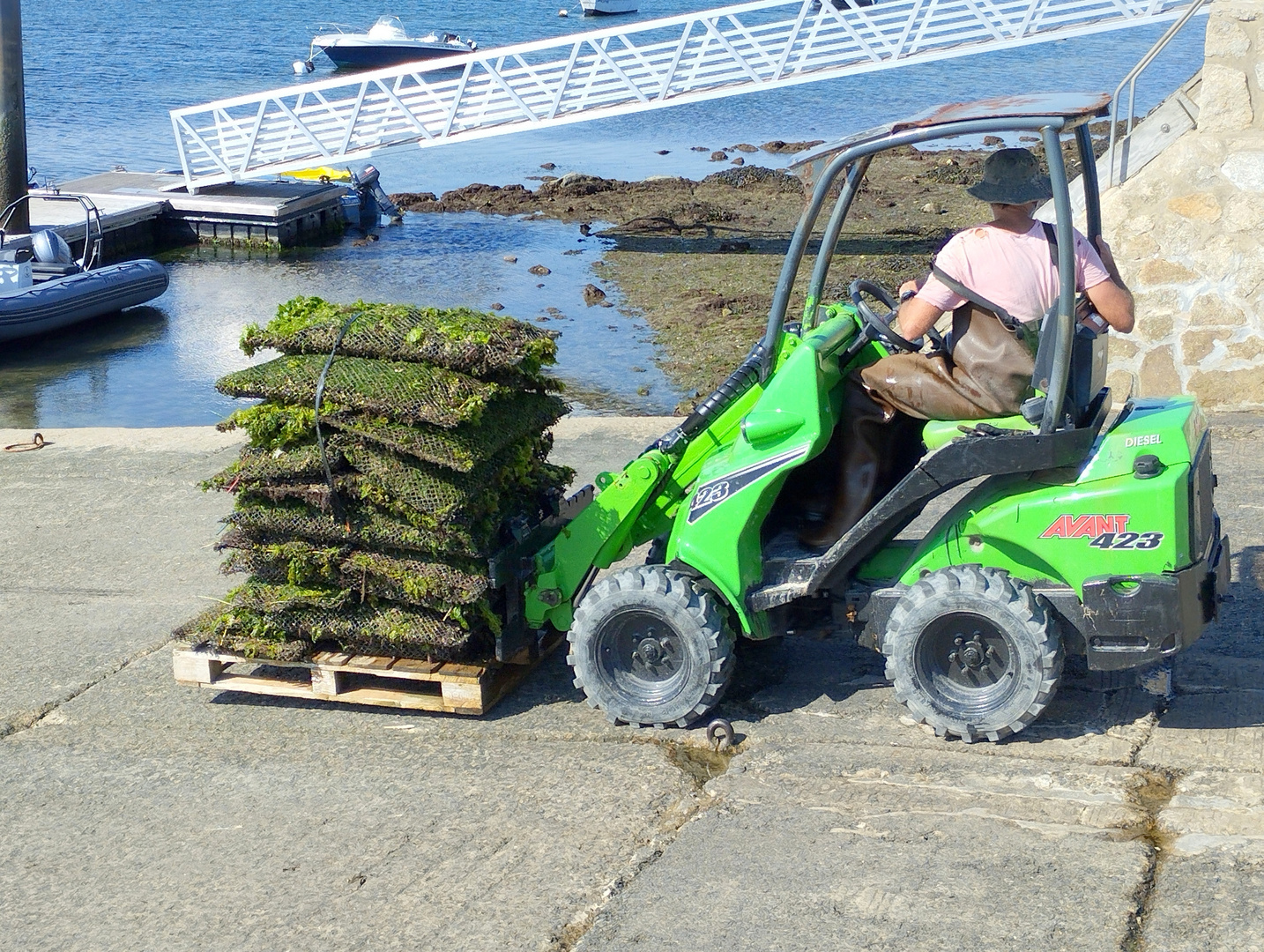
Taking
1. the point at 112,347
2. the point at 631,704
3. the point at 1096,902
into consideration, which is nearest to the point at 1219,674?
the point at 1096,902

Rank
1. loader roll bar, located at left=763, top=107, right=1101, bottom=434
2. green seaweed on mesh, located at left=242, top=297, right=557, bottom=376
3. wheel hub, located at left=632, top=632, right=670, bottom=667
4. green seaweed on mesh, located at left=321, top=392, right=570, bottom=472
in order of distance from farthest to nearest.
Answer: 1. green seaweed on mesh, located at left=242, top=297, right=557, bottom=376
2. wheel hub, located at left=632, top=632, right=670, bottom=667
3. green seaweed on mesh, located at left=321, top=392, right=570, bottom=472
4. loader roll bar, located at left=763, top=107, right=1101, bottom=434

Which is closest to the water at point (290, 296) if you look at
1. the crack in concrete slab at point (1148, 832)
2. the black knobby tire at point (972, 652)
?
the black knobby tire at point (972, 652)

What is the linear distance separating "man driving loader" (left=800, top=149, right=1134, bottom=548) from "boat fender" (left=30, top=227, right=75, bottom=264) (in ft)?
50.9

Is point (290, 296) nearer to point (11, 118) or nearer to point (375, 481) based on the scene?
point (11, 118)

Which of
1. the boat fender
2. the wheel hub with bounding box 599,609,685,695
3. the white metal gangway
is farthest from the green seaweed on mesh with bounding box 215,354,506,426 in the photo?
the white metal gangway

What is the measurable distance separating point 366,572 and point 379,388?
2.42 ft

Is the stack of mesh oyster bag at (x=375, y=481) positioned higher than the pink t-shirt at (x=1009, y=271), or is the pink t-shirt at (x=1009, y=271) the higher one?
the pink t-shirt at (x=1009, y=271)

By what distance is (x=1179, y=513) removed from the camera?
5047 mm

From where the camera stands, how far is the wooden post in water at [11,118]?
20.2 m

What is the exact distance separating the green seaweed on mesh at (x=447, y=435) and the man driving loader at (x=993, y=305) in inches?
57.3

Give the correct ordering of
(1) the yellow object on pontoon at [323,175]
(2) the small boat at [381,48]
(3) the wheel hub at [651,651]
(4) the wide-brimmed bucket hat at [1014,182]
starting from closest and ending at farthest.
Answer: (4) the wide-brimmed bucket hat at [1014,182] → (3) the wheel hub at [651,651] → (1) the yellow object on pontoon at [323,175] → (2) the small boat at [381,48]

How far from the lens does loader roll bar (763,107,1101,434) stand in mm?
4941

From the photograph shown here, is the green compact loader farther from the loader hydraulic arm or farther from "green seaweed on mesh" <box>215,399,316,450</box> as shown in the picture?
"green seaweed on mesh" <box>215,399,316,450</box>

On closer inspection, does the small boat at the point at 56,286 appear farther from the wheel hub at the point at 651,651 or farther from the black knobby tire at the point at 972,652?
the black knobby tire at the point at 972,652
